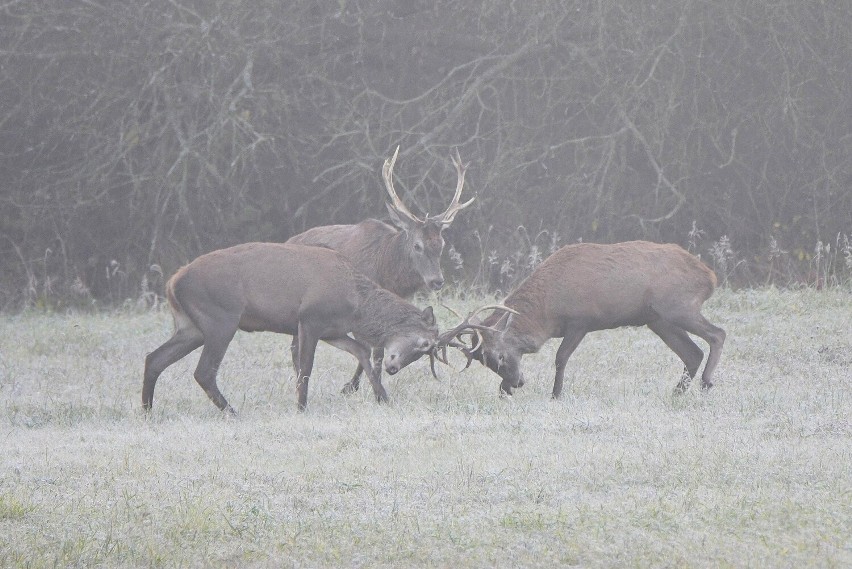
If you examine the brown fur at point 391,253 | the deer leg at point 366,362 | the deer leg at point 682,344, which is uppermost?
the brown fur at point 391,253

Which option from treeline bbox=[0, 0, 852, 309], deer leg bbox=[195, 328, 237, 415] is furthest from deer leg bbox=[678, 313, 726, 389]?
treeline bbox=[0, 0, 852, 309]

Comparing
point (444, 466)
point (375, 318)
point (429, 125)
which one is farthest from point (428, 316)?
point (429, 125)

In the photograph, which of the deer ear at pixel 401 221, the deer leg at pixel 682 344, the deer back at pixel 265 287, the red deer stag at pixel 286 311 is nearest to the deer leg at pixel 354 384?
the red deer stag at pixel 286 311

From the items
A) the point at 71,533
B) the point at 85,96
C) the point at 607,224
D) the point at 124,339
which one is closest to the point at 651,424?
the point at 71,533

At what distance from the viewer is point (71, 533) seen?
6035 mm

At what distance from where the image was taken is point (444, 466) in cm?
725

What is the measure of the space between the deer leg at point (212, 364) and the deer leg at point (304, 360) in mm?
513

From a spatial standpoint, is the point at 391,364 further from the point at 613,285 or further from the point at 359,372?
the point at 613,285

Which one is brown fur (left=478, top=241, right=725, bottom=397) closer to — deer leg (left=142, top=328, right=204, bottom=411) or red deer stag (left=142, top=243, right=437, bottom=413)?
red deer stag (left=142, top=243, right=437, bottom=413)

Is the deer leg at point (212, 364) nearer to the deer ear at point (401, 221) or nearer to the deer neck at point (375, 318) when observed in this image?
the deer neck at point (375, 318)

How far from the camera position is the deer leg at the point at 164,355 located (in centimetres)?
987

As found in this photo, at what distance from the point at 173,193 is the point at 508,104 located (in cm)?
475

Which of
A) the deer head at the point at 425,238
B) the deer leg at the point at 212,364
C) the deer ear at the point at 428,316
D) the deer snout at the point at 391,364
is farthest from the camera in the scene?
the deer head at the point at 425,238

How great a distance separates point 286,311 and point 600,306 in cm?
231
